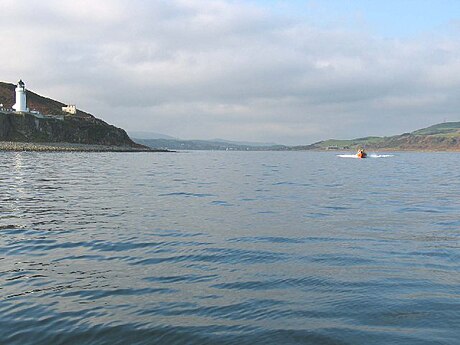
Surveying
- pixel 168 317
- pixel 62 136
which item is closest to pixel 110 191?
pixel 168 317

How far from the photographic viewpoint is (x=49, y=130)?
551ft

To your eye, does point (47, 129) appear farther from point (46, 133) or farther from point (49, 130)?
point (46, 133)

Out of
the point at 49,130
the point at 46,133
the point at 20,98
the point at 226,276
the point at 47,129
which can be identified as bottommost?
the point at 226,276

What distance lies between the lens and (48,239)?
1738cm

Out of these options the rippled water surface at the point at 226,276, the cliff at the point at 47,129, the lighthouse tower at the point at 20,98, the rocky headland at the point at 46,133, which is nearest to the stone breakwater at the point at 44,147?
the rocky headland at the point at 46,133

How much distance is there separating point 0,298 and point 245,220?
46.0ft

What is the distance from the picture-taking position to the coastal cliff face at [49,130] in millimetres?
151875

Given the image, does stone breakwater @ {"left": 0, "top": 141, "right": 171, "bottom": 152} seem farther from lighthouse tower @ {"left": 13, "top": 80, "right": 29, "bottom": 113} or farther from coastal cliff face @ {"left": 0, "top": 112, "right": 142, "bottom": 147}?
lighthouse tower @ {"left": 13, "top": 80, "right": 29, "bottom": 113}

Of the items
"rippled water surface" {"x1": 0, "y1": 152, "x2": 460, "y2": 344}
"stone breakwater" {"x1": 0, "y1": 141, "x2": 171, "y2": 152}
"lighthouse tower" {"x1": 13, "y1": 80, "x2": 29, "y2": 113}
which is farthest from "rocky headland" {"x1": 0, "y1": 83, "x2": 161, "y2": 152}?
"rippled water surface" {"x1": 0, "y1": 152, "x2": 460, "y2": 344}

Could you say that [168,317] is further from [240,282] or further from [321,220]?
[321,220]

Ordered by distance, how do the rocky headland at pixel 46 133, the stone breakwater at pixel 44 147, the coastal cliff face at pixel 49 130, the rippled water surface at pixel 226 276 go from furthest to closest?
the coastal cliff face at pixel 49 130
the rocky headland at pixel 46 133
the stone breakwater at pixel 44 147
the rippled water surface at pixel 226 276

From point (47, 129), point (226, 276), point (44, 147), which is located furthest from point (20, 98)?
point (226, 276)

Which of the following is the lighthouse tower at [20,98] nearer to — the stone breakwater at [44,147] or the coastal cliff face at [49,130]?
the coastal cliff face at [49,130]

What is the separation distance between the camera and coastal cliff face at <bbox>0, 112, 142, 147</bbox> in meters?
152
